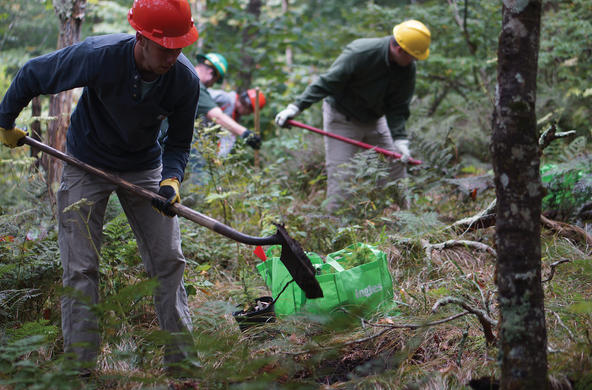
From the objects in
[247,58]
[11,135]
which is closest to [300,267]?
[11,135]

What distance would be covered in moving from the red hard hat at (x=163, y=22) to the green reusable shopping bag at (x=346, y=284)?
1540mm

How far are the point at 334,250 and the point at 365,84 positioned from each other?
211cm

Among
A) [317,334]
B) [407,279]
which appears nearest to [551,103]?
[407,279]

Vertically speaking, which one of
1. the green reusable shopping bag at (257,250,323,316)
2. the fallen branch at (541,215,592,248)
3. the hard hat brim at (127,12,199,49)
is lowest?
the fallen branch at (541,215,592,248)

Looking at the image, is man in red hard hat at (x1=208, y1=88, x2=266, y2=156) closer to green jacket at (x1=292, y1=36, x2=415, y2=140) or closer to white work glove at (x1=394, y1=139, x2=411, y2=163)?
green jacket at (x1=292, y1=36, x2=415, y2=140)

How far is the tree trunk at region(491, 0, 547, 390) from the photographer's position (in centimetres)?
180

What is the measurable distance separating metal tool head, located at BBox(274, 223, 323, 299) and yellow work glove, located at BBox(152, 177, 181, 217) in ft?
2.21

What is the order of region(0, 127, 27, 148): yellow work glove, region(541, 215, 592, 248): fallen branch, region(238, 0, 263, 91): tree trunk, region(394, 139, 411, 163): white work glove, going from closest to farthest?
region(0, 127, 27, 148): yellow work glove, region(541, 215, 592, 248): fallen branch, region(394, 139, 411, 163): white work glove, region(238, 0, 263, 91): tree trunk

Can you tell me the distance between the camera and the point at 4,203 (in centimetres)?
568

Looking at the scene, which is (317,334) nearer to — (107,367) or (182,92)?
(107,367)

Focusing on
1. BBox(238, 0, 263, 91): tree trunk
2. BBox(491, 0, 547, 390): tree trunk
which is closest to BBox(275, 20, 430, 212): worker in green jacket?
BBox(491, 0, 547, 390): tree trunk

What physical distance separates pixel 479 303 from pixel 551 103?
18.7ft

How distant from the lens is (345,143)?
577cm

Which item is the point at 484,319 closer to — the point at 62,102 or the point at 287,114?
the point at 287,114
